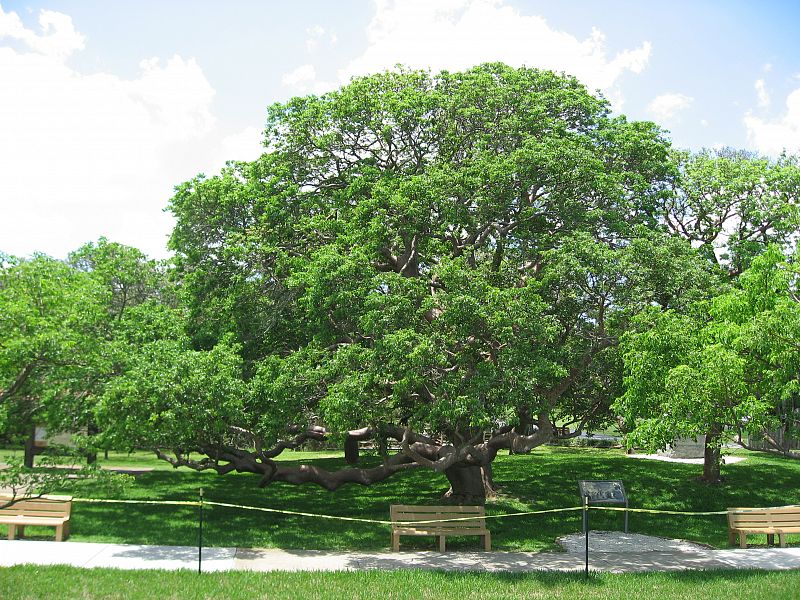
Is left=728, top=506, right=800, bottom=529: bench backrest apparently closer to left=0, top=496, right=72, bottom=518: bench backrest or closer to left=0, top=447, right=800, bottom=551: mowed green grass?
left=0, top=447, right=800, bottom=551: mowed green grass

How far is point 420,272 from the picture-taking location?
18781 millimetres

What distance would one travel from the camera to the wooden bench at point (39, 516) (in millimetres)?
13352

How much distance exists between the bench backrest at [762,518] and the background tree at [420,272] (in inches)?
159

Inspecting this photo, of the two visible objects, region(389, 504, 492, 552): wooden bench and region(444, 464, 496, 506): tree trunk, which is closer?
region(389, 504, 492, 552): wooden bench

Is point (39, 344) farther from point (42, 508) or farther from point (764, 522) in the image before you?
point (764, 522)

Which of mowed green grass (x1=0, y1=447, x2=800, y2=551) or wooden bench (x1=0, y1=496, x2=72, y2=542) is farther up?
wooden bench (x1=0, y1=496, x2=72, y2=542)

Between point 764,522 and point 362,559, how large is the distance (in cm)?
831

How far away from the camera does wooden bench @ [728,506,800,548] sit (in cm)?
1408

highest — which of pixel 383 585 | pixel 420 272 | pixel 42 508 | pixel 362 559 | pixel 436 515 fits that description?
pixel 420 272

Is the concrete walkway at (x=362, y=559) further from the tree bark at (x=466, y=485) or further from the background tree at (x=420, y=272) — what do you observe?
the tree bark at (x=466, y=485)

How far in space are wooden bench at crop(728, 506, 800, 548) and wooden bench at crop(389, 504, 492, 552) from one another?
509 centimetres

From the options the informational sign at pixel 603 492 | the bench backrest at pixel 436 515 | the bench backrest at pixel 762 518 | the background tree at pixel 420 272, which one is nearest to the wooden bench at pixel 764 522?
the bench backrest at pixel 762 518

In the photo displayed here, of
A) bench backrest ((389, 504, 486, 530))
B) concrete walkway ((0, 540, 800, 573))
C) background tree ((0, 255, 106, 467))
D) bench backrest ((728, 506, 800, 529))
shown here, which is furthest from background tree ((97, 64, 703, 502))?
bench backrest ((728, 506, 800, 529))

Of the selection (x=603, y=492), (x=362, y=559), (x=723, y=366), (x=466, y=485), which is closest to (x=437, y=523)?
(x=362, y=559)
